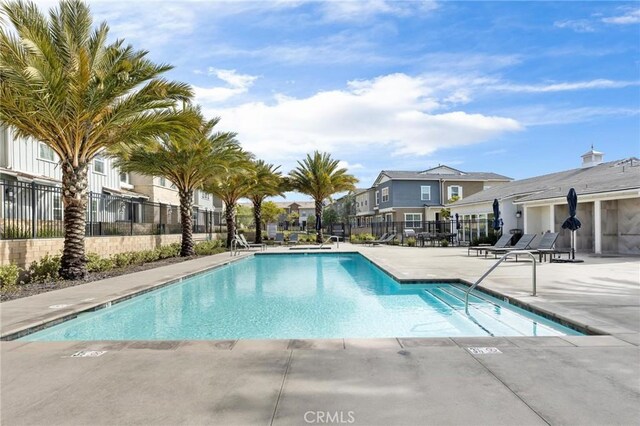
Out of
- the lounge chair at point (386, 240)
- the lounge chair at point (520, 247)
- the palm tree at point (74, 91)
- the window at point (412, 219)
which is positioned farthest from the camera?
the window at point (412, 219)

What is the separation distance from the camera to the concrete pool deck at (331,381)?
3080 millimetres

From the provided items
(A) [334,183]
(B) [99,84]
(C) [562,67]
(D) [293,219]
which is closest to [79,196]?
(B) [99,84]

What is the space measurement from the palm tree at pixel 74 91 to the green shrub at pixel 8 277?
1318mm

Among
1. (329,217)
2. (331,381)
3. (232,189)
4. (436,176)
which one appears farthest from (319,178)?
(329,217)

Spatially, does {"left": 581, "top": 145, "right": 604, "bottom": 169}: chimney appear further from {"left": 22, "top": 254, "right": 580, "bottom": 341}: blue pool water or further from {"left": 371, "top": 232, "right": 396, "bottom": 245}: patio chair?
{"left": 22, "top": 254, "right": 580, "bottom": 341}: blue pool water


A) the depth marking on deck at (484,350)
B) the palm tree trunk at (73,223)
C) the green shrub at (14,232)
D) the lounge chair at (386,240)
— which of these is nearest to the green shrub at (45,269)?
the palm tree trunk at (73,223)

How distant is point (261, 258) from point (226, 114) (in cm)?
749

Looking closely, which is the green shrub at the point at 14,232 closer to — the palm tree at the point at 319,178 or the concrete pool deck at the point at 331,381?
the concrete pool deck at the point at 331,381

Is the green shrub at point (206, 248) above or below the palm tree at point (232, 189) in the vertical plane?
below

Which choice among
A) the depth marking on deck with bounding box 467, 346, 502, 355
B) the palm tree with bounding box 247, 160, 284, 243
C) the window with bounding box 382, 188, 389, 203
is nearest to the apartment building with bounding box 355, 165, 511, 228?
the window with bounding box 382, 188, 389, 203

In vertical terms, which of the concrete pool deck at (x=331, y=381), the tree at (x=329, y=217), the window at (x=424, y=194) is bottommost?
the concrete pool deck at (x=331, y=381)

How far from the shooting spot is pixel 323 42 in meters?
14.1

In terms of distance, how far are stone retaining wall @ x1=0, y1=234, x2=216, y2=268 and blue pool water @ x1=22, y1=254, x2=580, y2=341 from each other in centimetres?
387

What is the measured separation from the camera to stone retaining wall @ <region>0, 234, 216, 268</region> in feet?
33.8
